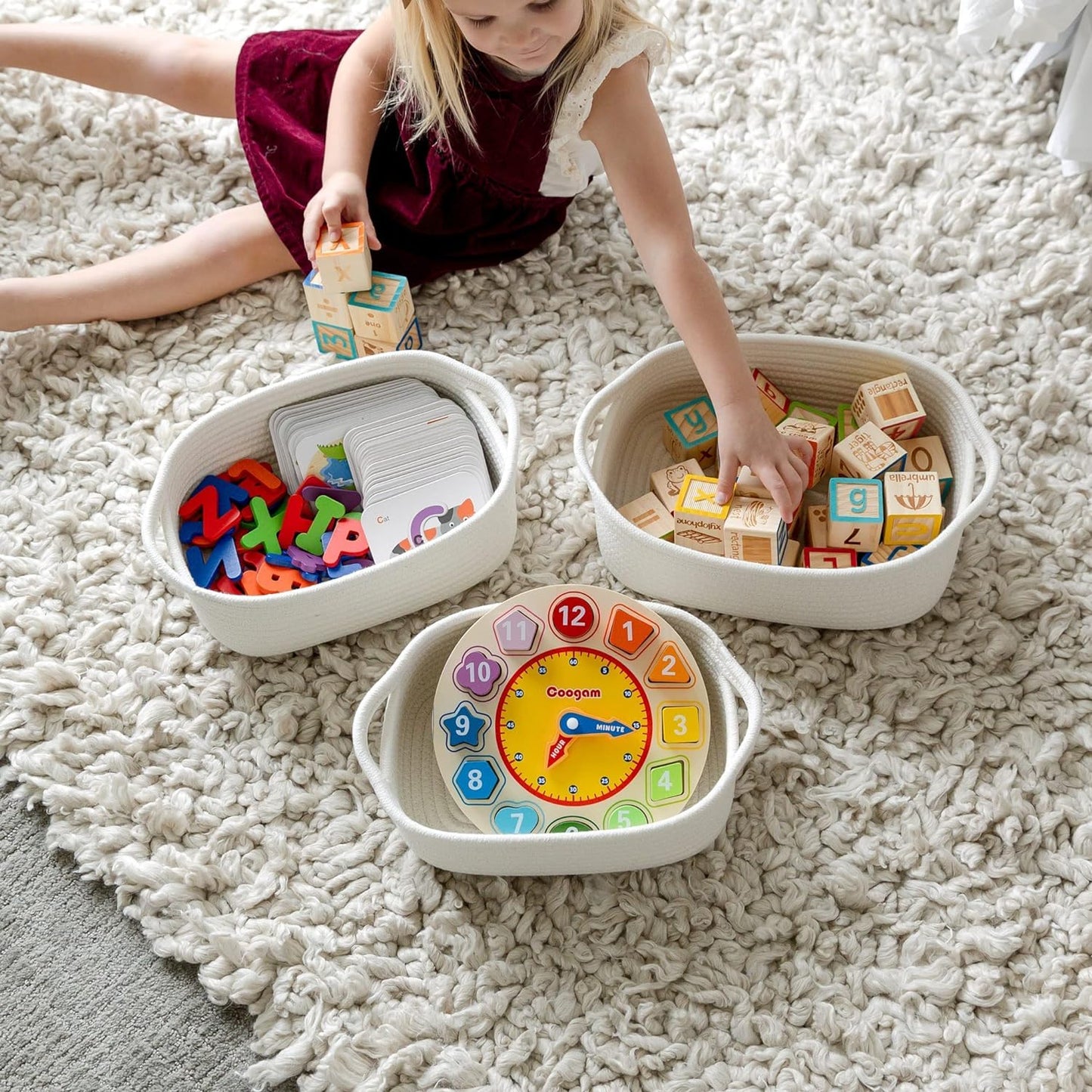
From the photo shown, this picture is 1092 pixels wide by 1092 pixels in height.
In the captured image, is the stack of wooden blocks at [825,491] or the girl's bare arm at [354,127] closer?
the stack of wooden blocks at [825,491]

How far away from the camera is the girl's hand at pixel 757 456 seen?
3.19ft

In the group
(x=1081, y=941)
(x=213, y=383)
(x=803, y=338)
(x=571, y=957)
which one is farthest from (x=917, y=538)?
(x=213, y=383)

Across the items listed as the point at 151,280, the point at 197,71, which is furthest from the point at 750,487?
the point at 197,71

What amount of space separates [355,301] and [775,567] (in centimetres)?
50

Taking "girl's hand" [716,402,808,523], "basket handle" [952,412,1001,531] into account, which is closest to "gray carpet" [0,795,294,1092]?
"girl's hand" [716,402,808,523]

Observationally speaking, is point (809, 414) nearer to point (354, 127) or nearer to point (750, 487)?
point (750, 487)

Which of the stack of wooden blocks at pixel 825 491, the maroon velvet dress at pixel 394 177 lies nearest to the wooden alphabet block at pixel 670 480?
the stack of wooden blocks at pixel 825 491

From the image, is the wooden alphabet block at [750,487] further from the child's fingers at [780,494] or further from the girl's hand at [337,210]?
the girl's hand at [337,210]

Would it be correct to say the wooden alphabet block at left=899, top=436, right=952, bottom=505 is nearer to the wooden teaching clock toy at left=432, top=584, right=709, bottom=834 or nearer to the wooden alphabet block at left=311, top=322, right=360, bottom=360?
the wooden teaching clock toy at left=432, top=584, right=709, bottom=834

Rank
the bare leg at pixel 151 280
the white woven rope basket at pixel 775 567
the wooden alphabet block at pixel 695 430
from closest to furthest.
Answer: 1. the white woven rope basket at pixel 775 567
2. the wooden alphabet block at pixel 695 430
3. the bare leg at pixel 151 280

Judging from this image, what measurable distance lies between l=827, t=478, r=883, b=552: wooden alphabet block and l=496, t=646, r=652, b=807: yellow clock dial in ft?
0.74

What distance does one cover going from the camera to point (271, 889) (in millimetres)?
922

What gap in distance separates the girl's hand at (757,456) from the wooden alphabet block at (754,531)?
11mm

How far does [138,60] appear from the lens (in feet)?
4.25
